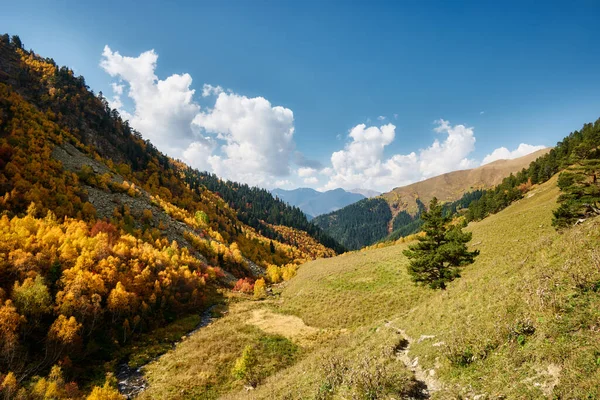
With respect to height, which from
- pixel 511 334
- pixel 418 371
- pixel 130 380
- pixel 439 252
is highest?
pixel 439 252

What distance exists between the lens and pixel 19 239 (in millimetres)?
44938

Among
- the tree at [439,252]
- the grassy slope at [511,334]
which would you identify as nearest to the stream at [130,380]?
the grassy slope at [511,334]

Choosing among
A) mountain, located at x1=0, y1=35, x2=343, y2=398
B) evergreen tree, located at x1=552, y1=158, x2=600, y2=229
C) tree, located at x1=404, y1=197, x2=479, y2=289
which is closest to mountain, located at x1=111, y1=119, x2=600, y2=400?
evergreen tree, located at x1=552, y1=158, x2=600, y2=229

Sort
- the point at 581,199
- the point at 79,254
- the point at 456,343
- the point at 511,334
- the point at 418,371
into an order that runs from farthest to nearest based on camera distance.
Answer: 1. the point at 79,254
2. the point at 581,199
3. the point at 418,371
4. the point at 456,343
5. the point at 511,334

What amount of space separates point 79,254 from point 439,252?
59.4m

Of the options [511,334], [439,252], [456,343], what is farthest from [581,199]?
[456,343]

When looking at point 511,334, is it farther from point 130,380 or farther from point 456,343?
point 130,380

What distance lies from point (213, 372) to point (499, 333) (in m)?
28.7

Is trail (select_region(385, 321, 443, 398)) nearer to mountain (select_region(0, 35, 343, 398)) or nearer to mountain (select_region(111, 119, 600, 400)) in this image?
mountain (select_region(111, 119, 600, 400))

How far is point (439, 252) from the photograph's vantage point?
28.5 metres

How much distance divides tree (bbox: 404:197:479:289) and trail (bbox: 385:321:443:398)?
Answer: 11.6 m

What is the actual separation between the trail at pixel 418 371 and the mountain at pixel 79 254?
32.2 meters

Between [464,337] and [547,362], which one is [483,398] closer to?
[547,362]

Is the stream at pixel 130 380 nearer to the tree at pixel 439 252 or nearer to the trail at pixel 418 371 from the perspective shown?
A: the trail at pixel 418 371
